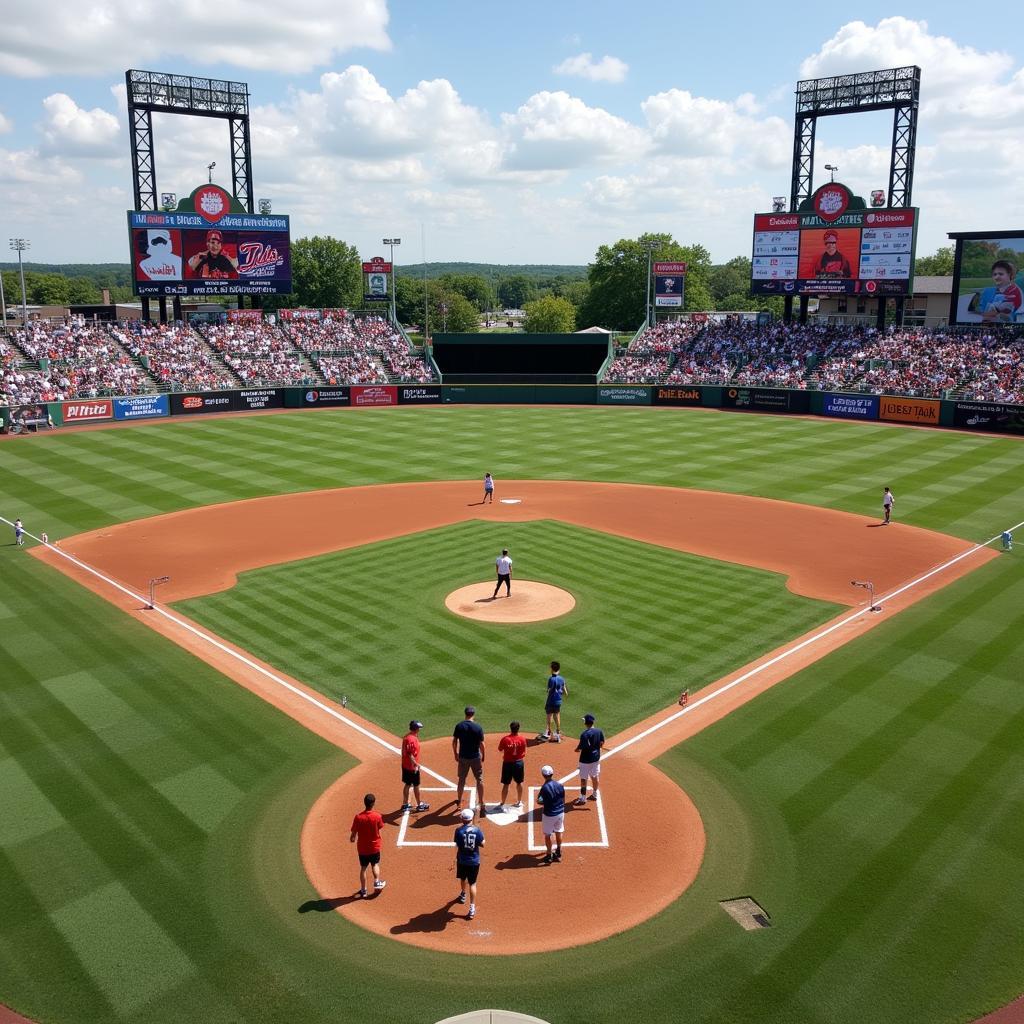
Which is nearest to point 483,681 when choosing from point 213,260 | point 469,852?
point 469,852

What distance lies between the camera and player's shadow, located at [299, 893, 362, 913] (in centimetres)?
1153

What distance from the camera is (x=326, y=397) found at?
6881cm

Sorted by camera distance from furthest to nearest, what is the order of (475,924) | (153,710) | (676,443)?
(676,443) < (153,710) < (475,924)

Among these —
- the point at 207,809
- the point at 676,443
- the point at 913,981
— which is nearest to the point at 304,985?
the point at 207,809

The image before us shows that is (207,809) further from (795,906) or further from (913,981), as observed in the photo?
(913,981)

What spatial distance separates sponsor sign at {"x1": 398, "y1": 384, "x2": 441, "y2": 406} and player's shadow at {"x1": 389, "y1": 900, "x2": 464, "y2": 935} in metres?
61.7

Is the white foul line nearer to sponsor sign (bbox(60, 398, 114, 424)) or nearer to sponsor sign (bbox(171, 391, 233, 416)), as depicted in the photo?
sponsor sign (bbox(60, 398, 114, 424))

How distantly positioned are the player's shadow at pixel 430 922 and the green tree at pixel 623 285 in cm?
11649

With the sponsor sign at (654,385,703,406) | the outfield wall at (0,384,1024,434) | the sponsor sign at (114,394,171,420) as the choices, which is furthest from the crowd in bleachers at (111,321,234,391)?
the sponsor sign at (654,385,703,406)

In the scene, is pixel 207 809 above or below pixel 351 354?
below

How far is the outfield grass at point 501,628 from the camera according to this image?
1795cm

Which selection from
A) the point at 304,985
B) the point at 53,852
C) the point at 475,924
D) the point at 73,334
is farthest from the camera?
the point at 73,334

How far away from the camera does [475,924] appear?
11258 mm

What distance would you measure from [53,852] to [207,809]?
2.18 meters
